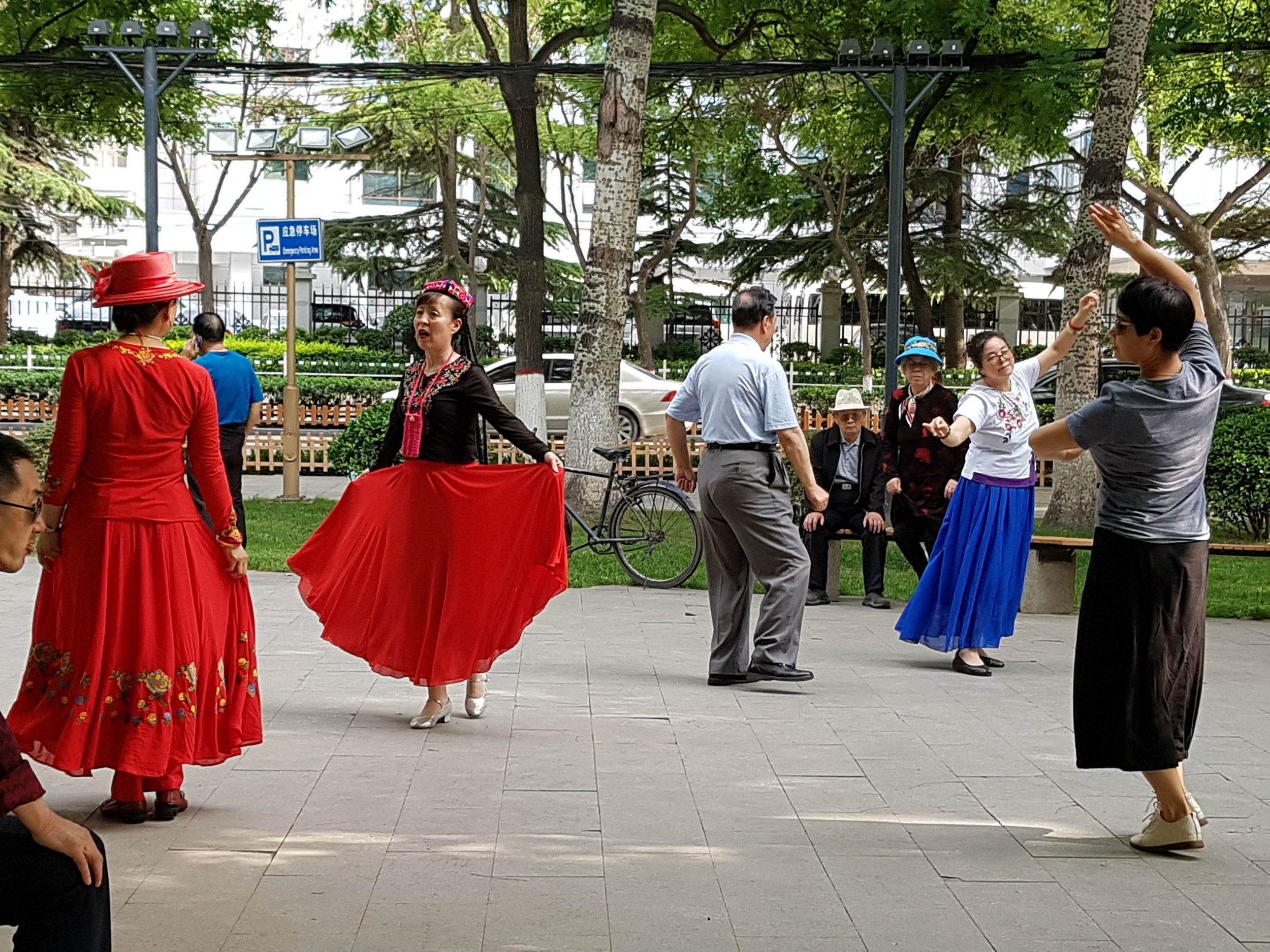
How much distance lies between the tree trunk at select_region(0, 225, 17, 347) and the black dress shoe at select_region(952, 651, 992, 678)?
33.3 m

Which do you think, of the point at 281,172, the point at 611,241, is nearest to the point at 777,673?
the point at 611,241

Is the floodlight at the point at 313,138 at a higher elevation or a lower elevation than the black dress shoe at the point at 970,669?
higher

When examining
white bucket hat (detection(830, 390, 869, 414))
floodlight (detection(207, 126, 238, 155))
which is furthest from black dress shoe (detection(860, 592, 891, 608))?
floodlight (detection(207, 126, 238, 155))

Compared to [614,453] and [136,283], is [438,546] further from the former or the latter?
[614,453]

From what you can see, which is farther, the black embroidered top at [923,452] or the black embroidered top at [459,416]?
the black embroidered top at [923,452]

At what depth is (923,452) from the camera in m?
9.12

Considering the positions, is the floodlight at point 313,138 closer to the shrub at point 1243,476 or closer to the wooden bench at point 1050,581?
the wooden bench at point 1050,581

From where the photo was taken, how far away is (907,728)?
680cm

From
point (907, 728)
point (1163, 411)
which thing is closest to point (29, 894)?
point (1163, 411)

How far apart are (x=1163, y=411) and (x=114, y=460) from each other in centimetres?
347

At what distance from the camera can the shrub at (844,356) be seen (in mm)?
37688

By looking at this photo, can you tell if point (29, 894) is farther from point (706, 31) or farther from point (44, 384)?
point (44, 384)

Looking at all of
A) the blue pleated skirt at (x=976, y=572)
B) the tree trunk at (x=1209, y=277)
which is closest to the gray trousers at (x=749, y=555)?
the blue pleated skirt at (x=976, y=572)

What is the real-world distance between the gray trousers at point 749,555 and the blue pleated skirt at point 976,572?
874 millimetres
